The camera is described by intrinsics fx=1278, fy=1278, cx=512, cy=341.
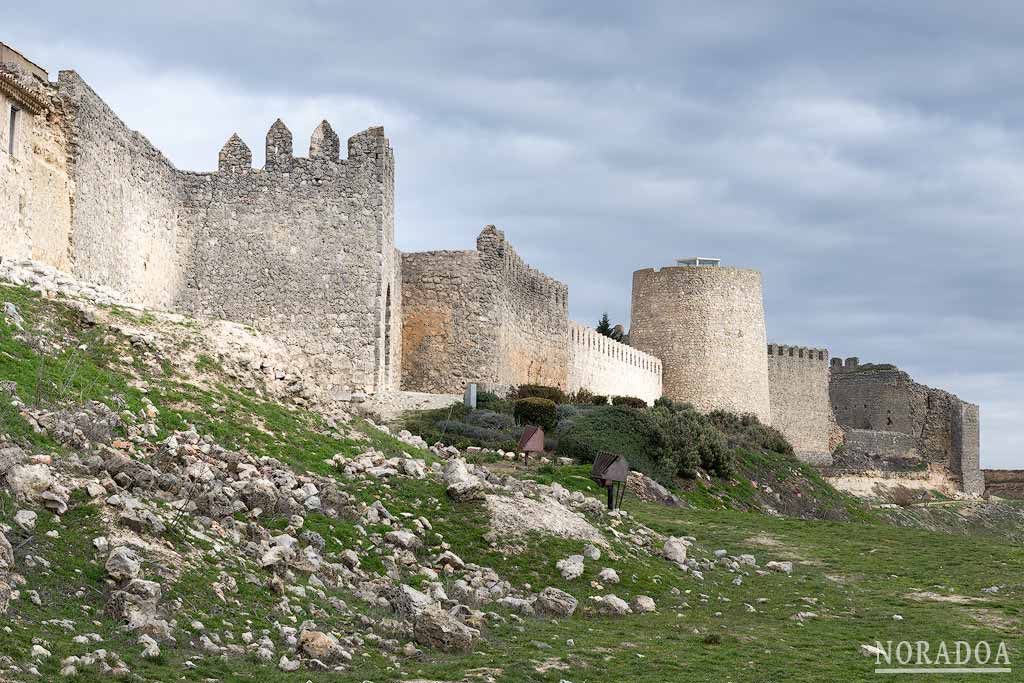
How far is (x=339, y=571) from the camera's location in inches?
461

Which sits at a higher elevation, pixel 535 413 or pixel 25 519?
pixel 535 413

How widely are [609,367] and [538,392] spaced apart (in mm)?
11106

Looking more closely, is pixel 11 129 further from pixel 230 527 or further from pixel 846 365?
pixel 846 365

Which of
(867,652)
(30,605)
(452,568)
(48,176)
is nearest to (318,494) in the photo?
(452,568)

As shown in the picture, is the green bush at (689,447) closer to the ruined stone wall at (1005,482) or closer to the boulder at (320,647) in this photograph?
the boulder at (320,647)

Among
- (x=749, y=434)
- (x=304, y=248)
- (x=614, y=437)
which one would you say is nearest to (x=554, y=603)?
(x=304, y=248)

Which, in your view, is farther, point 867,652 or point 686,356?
point 686,356

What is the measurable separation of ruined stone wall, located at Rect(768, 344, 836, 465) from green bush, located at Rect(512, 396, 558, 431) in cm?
2873

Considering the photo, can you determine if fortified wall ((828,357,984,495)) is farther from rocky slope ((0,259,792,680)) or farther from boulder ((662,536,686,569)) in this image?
rocky slope ((0,259,792,680))

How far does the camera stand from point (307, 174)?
2556cm

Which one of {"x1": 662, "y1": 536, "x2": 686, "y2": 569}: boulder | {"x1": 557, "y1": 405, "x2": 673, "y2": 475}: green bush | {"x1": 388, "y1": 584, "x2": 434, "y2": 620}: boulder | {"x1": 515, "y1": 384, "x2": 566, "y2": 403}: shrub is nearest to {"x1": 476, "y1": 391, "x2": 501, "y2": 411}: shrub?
{"x1": 515, "y1": 384, "x2": 566, "y2": 403}: shrub

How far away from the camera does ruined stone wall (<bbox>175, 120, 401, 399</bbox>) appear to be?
25.2 meters

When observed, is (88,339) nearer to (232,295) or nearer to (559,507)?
(559,507)

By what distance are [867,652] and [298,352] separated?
15.7 m
